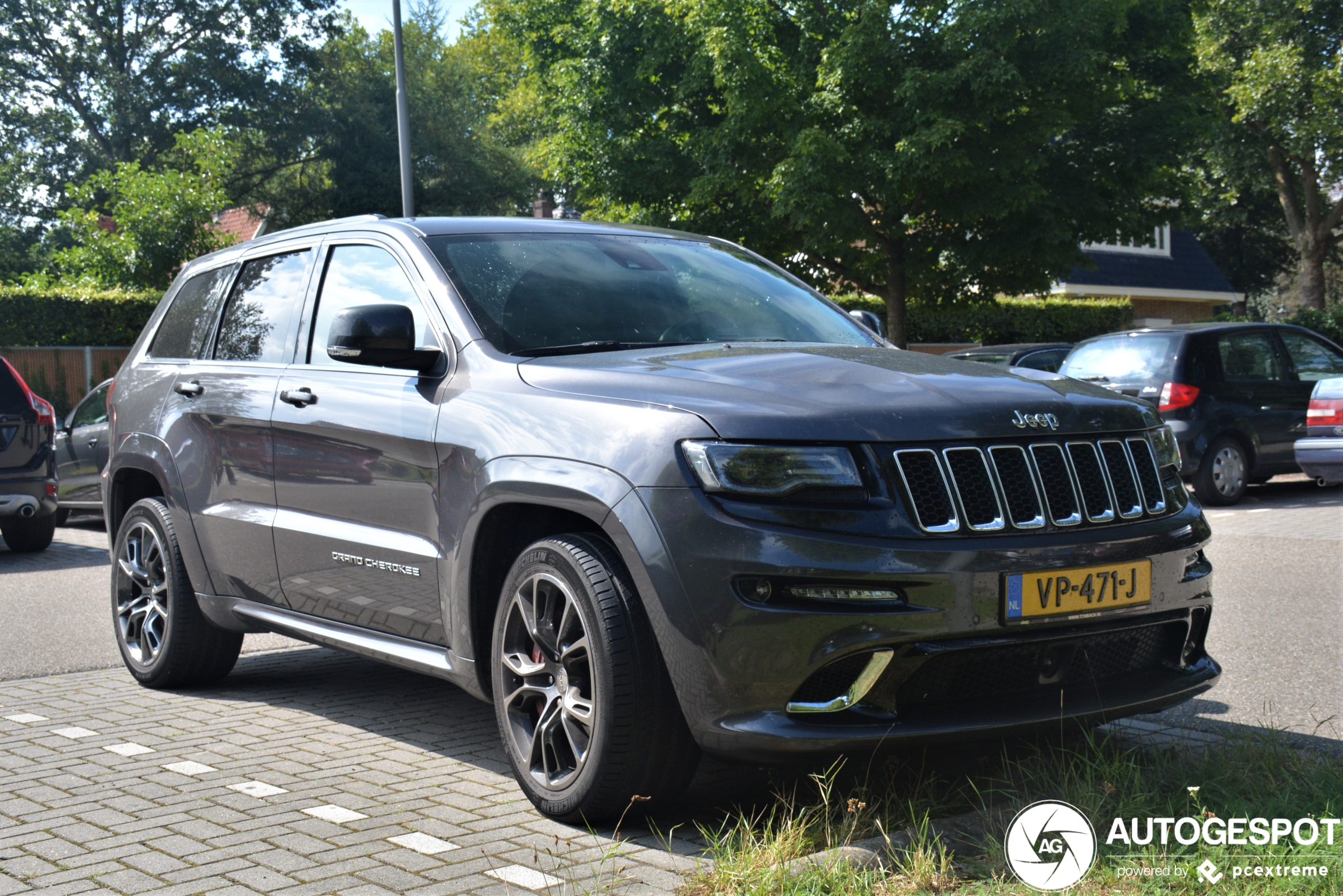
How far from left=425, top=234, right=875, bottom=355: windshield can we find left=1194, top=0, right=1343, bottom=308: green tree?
83.1 ft

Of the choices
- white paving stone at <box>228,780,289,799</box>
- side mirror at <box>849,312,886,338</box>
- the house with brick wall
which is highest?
the house with brick wall

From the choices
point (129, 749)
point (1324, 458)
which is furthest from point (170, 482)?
point (1324, 458)

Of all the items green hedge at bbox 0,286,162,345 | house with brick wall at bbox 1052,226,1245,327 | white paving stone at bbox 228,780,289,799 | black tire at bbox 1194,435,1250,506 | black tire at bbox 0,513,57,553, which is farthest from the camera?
house with brick wall at bbox 1052,226,1245,327

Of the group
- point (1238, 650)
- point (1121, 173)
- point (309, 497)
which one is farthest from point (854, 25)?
point (309, 497)

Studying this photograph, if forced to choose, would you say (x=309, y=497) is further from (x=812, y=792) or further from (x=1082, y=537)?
(x=1082, y=537)

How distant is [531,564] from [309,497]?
4.72ft

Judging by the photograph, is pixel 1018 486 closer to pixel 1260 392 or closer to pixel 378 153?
pixel 1260 392

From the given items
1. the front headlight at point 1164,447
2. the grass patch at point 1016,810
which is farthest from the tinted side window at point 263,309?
the front headlight at point 1164,447

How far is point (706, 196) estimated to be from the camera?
2166cm

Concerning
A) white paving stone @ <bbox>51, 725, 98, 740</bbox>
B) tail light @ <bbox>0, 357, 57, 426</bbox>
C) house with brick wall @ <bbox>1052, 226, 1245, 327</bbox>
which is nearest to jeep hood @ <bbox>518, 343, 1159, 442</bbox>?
white paving stone @ <bbox>51, 725, 98, 740</bbox>

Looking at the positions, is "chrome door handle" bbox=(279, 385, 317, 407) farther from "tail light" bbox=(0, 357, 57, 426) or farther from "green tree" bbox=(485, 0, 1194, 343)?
"green tree" bbox=(485, 0, 1194, 343)

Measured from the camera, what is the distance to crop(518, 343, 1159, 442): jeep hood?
3494 mm

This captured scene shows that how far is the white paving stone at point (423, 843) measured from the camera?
3.67m

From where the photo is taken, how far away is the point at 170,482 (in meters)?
5.94
